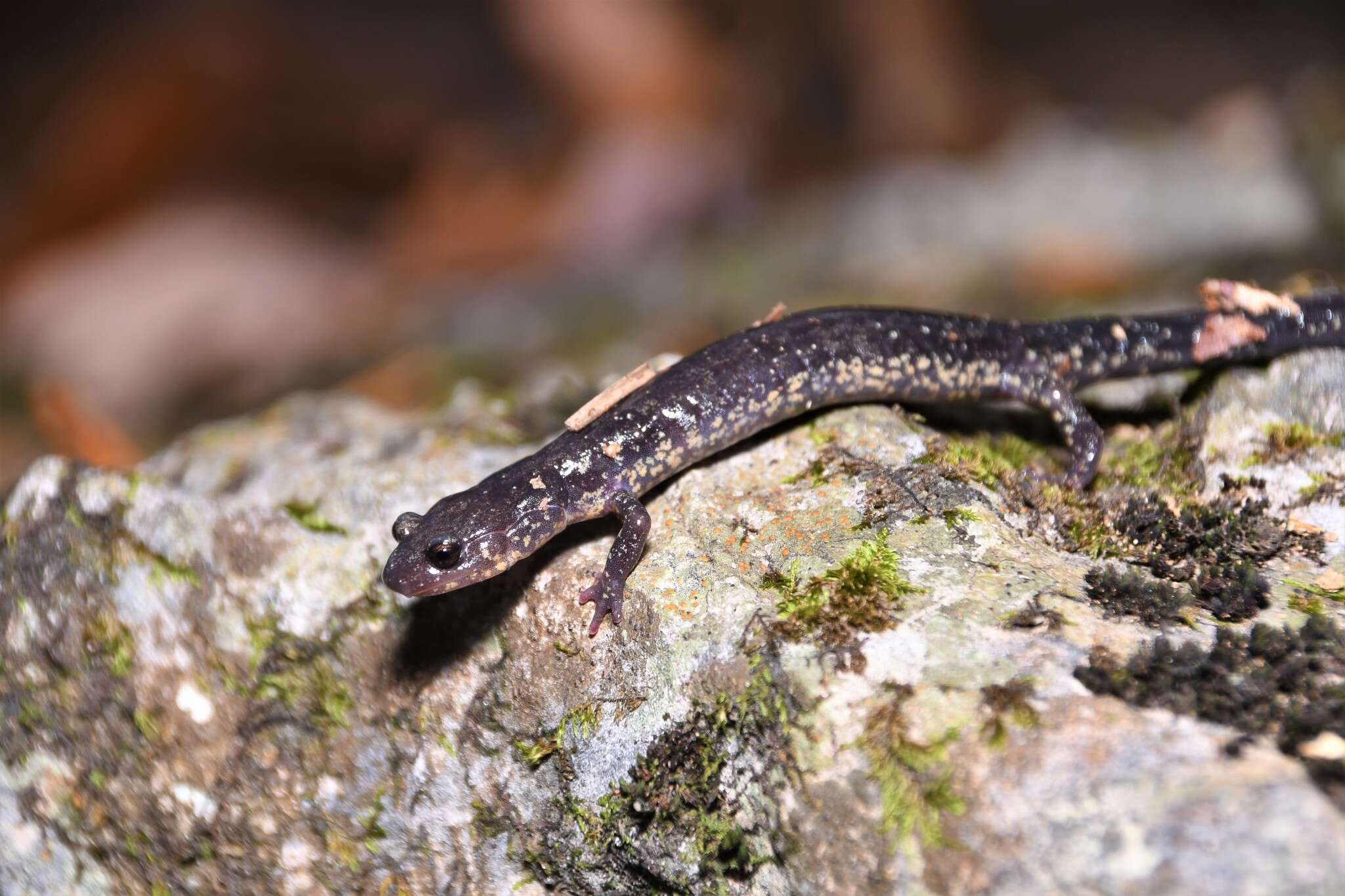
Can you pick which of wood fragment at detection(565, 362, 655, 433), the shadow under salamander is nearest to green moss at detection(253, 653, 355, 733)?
the shadow under salamander

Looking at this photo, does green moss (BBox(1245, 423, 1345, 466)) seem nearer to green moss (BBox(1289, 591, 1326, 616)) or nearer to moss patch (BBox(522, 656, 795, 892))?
green moss (BBox(1289, 591, 1326, 616))

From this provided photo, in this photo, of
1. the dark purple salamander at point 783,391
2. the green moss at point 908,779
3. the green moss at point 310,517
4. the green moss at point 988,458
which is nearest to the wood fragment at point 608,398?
the dark purple salamander at point 783,391

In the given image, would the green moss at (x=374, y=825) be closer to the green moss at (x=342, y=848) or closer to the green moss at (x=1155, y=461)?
the green moss at (x=342, y=848)

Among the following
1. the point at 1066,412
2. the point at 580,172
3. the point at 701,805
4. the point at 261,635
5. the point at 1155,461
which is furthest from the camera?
the point at 580,172

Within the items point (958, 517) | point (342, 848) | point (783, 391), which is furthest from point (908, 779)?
point (342, 848)

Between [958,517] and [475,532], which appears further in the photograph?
[475,532]

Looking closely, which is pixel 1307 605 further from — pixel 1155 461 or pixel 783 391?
pixel 783 391

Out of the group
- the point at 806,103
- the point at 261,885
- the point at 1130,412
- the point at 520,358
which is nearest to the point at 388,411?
the point at 520,358
